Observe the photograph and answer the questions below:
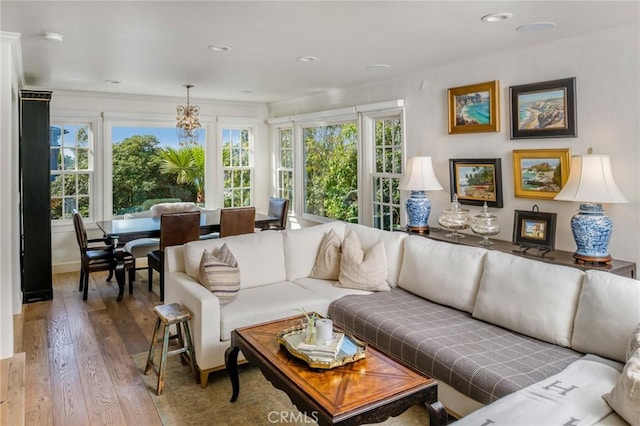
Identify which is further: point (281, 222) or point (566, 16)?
point (281, 222)

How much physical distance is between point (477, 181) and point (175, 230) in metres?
3.09

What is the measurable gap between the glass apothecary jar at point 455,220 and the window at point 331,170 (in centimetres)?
191

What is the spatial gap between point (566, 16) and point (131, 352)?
3930 millimetres

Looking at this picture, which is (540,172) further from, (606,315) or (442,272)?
(606,315)

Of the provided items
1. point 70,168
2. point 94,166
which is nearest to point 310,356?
point 94,166

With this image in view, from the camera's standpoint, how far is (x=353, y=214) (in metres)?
6.09

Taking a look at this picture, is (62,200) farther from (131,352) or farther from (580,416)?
(580,416)

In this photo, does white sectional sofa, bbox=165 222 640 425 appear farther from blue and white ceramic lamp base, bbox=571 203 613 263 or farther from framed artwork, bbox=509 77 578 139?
framed artwork, bbox=509 77 578 139

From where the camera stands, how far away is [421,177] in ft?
14.4

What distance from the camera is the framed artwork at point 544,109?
348cm

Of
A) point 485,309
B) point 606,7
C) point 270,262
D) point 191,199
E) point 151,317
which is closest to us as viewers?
point 606,7

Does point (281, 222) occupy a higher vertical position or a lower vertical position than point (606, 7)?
lower

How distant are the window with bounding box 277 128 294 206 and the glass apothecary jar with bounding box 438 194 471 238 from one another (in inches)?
137

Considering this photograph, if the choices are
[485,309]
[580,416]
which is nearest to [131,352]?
[485,309]
